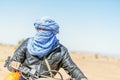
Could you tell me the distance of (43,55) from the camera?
736 centimetres

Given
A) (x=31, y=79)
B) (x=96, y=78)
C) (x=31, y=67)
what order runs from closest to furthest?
1. (x=31, y=79)
2. (x=31, y=67)
3. (x=96, y=78)

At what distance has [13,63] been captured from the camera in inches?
291

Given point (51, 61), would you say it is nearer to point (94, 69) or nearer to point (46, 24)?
point (46, 24)

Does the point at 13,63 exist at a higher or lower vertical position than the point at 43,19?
lower

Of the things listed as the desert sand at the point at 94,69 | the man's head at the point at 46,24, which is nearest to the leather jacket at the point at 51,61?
the man's head at the point at 46,24

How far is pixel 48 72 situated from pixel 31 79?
354mm

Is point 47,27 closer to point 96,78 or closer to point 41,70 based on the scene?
point 41,70

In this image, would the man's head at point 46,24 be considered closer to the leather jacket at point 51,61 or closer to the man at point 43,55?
the man at point 43,55

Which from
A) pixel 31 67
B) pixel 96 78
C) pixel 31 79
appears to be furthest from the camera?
pixel 96 78

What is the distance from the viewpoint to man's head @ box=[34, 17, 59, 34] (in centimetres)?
720

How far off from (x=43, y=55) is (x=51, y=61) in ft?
0.64

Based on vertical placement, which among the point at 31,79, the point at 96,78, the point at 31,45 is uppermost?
the point at 31,45

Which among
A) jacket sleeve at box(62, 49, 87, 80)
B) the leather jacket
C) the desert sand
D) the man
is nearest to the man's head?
the man

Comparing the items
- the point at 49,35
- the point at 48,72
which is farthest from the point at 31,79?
the point at 49,35
